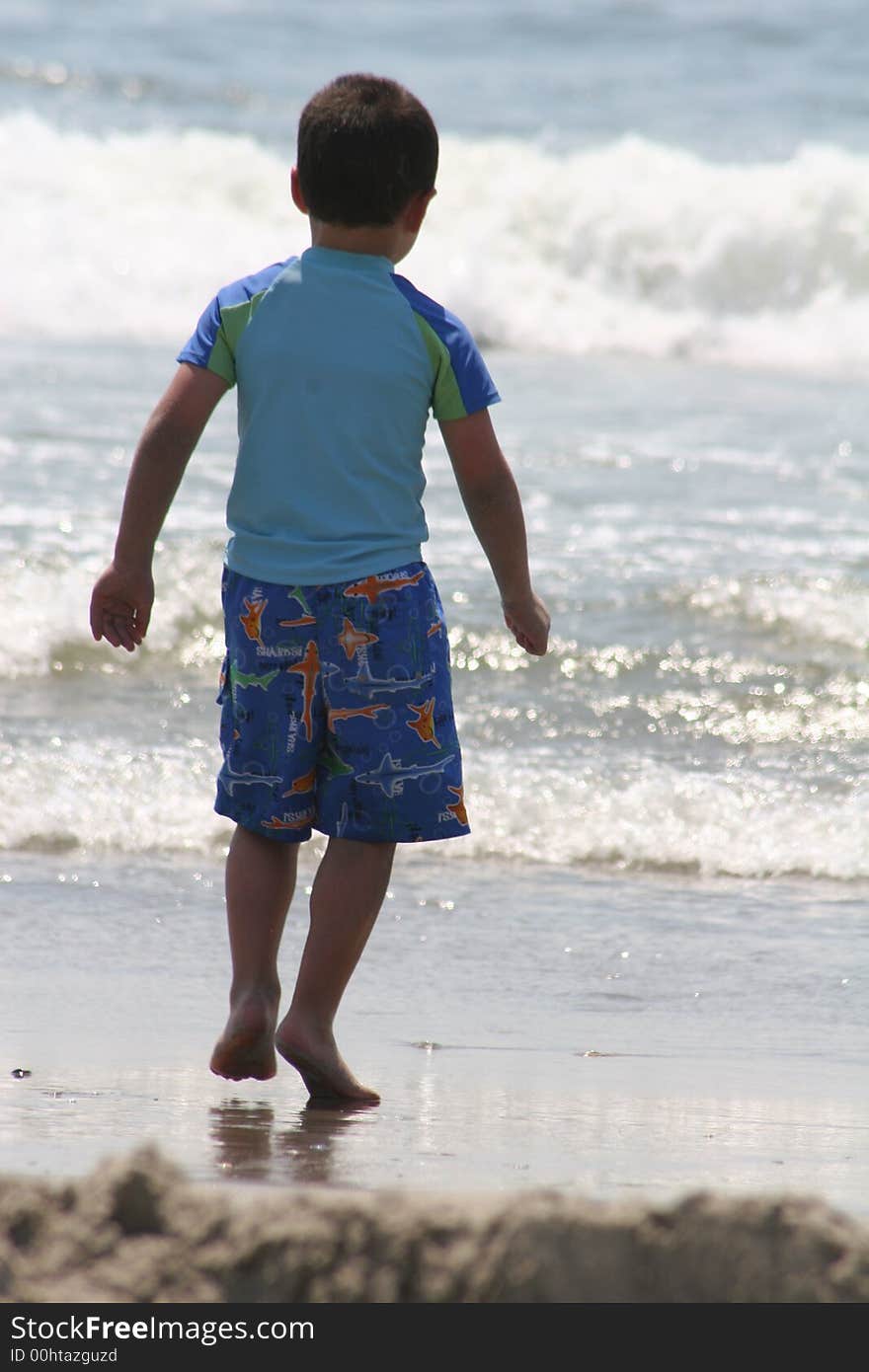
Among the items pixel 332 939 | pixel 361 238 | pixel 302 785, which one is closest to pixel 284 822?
pixel 302 785

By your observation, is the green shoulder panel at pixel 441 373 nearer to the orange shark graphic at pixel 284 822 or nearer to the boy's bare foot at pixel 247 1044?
the orange shark graphic at pixel 284 822

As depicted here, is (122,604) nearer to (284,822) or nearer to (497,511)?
(284,822)

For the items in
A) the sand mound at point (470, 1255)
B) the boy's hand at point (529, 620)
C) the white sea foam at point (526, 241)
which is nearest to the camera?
the sand mound at point (470, 1255)

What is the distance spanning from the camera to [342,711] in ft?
8.80

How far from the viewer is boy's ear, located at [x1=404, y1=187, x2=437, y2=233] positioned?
271cm

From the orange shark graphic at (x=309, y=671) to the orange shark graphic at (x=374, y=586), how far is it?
10 cm

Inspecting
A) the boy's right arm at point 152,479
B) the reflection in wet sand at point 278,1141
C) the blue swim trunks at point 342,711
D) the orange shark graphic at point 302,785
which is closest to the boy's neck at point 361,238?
the boy's right arm at point 152,479

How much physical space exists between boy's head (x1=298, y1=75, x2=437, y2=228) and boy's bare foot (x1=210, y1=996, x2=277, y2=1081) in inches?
45.5

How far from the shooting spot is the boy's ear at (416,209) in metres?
2.71

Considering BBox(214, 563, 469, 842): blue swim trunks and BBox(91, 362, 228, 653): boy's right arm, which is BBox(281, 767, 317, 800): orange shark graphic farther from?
BBox(91, 362, 228, 653): boy's right arm

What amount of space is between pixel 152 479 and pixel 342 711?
43 cm

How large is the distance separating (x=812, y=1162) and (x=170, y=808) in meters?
2.49

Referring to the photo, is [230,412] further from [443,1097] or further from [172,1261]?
[172,1261]
